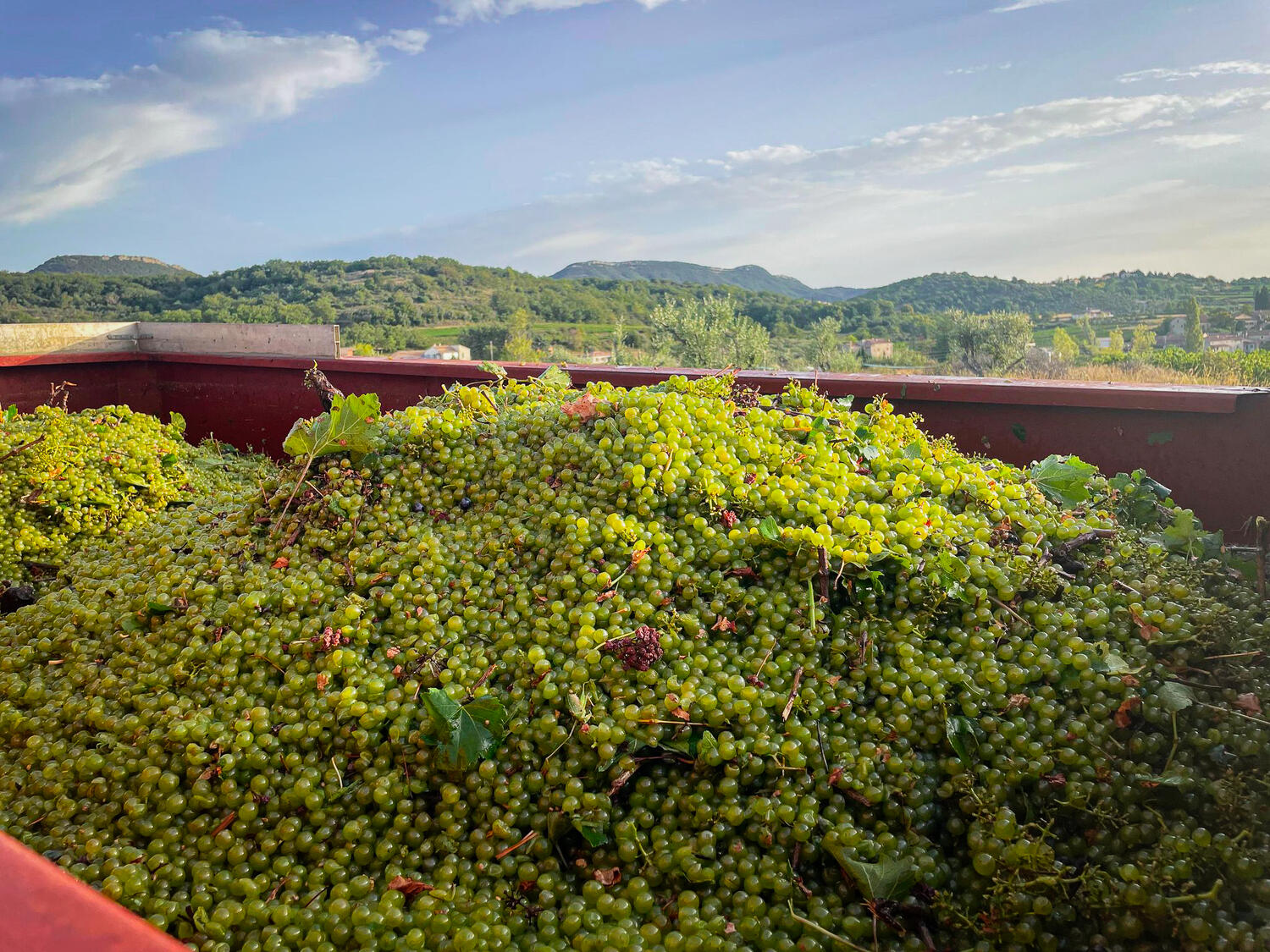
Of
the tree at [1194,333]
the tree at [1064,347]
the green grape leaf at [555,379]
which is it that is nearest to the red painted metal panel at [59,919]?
the green grape leaf at [555,379]

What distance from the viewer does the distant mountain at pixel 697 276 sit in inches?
2245

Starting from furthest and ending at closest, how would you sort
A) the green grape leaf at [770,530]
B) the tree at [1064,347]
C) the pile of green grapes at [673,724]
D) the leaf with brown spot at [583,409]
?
the tree at [1064,347]
the leaf with brown spot at [583,409]
the green grape leaf at [770,530]
the pile of green grapes at [673,724]

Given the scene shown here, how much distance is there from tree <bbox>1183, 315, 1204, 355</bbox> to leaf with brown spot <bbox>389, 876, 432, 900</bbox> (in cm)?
4929

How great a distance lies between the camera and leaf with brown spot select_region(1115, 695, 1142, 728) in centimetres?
140

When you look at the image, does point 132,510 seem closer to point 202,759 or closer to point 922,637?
point 202,759

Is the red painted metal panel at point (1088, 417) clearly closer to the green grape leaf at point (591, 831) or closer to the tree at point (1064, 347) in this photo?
the green grape leaf at point (591, 831)

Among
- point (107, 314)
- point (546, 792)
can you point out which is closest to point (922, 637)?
point (546, 792)

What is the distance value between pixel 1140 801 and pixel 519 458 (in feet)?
4.96

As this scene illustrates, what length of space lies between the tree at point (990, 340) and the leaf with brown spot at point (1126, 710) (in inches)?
1441

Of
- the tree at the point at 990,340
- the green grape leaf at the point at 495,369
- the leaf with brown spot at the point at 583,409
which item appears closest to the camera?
the leaf with brown spot at the point at 583,409

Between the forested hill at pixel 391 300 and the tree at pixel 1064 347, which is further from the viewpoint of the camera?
the tree at pixel 1064 347

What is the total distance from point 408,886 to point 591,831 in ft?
1.05

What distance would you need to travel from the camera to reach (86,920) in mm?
500

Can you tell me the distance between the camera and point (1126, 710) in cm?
141
